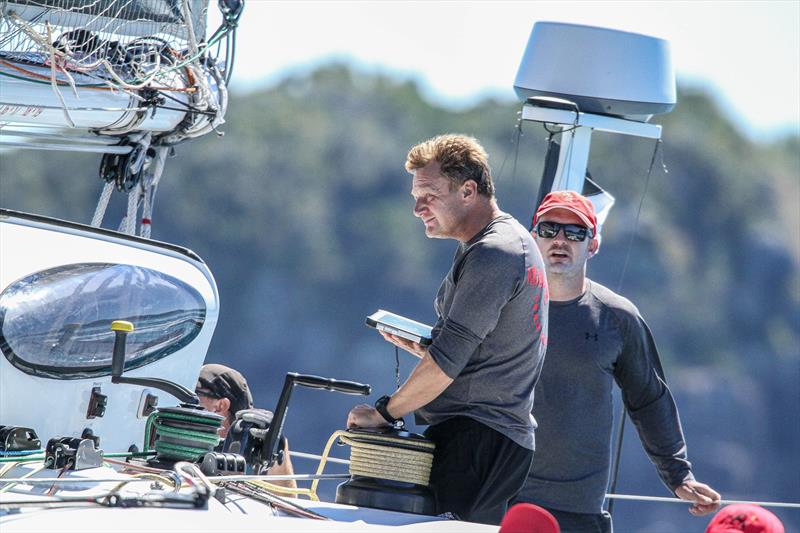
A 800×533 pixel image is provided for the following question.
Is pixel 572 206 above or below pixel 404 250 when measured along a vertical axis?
above

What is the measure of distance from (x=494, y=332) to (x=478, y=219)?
0.31 m

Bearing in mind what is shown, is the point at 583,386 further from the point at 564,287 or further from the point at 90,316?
the point at 90,316

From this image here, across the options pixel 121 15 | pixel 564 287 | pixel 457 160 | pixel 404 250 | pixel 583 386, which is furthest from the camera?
pixel 404 250

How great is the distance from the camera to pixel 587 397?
4.70 meters

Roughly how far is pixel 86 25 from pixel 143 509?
253 cm

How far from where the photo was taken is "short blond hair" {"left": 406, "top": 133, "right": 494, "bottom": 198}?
385 centimetres

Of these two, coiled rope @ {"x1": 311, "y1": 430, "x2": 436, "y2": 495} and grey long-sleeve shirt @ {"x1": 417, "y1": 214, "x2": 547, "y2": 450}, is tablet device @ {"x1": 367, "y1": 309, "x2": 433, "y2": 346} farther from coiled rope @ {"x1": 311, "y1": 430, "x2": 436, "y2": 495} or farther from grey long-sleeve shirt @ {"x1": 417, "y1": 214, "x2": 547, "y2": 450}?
coiled rope @ {"x1": 311, "y1": 430, "x2": 436, "y2": 495}

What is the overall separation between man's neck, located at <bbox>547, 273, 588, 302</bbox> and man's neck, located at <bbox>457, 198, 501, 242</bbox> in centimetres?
92

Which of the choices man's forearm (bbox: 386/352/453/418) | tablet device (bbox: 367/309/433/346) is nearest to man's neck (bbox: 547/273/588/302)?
tablet device (bbox: 367/309/433/346)

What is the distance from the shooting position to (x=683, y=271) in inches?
2021

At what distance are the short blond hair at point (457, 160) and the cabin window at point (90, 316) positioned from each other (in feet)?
3.84

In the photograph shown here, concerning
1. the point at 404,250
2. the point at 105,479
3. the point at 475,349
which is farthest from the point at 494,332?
the point at 404,250

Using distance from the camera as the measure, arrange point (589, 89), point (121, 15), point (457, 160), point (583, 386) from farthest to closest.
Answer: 1. point (589, 89)
2. point (121, 15)
3. point (583, 386)
4. point (457, 160)

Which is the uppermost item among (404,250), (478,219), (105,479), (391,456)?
(478,219)
